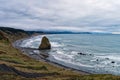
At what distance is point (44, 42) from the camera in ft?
367

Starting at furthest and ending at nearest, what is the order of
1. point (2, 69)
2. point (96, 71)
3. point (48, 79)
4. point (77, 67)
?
point (77, 67), point (96, 71), point (2, 69), point (48, 79)

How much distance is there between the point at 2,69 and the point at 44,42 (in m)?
75.4

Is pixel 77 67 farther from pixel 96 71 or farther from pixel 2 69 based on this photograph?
pixel 2 69

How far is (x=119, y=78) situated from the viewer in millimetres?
27281

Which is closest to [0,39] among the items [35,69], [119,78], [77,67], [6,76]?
[77,67]

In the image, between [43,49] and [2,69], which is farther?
[43,49]

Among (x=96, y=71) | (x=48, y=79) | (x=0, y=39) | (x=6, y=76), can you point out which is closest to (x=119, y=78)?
(x=48, y=79)

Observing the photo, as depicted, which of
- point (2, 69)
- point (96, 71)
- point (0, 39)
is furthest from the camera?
point (0, 39)

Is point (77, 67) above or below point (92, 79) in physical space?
below

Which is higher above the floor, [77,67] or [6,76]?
[6,76]

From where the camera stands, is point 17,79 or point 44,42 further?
point 44,42

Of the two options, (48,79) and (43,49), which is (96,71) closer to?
(48,79)

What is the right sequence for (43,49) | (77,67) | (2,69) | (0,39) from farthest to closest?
(0,39), (43,49), (77,67), (2,69)

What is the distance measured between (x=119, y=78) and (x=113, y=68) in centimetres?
3595
